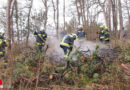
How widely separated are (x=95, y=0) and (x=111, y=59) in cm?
952

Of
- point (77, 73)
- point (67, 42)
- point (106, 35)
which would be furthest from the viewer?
point (106, 35)

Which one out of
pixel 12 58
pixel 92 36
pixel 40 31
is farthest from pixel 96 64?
pixel 92 36

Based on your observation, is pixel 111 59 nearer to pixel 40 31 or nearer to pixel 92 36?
pixel 40 31

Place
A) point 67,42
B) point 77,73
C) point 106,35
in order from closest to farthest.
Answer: point 77,73, point 67,42, point 106,35

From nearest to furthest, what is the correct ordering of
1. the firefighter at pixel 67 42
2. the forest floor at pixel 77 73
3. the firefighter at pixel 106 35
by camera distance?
1. the forest floor at pixel 77 73
2. the firefighter at pixel 67 42
3. the firefighter at pixel 106 35

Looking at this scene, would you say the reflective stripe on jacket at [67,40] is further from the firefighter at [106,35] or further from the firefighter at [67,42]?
the firefighter at [106,35]

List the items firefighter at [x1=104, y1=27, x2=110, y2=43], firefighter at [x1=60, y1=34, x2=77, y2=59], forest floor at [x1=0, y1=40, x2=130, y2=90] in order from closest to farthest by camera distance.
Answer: forest floor at [x1=0, y1=40, x2=130, y2=90] → firefighter at [x1=60, y1=34, x2=77, y2=59] → firefighter at [x1=104, y1=27, x2=110, y2=43]

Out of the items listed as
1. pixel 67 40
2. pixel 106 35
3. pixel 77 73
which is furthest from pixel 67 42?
pixel 106 35

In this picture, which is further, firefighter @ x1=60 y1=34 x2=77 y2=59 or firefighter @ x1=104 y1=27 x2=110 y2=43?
firefighter @ x1=104 y1=27 x2=110 y2=43

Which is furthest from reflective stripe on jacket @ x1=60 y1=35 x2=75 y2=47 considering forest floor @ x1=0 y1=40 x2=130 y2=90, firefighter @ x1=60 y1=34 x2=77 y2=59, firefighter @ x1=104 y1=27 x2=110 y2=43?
firefighter @ x1=104 y1=27 x2=110 y2=43

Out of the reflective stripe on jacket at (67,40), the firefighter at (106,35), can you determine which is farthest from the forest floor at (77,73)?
the firefighter at (106,35)

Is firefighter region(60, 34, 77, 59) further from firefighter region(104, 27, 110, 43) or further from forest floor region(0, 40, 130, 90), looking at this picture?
firefighter region(104, 27, 110, 43)

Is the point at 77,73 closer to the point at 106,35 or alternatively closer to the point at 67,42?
the point at 67,42

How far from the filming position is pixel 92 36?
12789 mm
